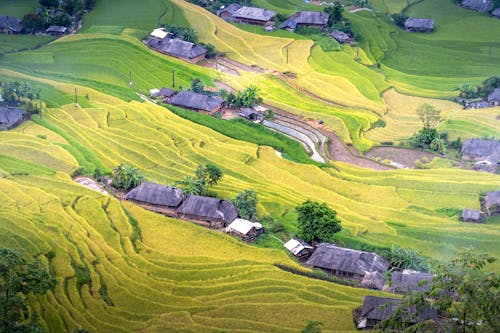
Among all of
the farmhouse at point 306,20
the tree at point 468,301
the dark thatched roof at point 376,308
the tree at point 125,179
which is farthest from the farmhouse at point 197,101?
the tree at point 468,301

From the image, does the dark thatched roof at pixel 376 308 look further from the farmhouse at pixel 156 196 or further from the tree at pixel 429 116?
the tree at pixel 429 116

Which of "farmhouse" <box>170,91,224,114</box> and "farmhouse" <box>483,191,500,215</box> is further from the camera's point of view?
"farmhouse" <box>170,91,224,114</box>

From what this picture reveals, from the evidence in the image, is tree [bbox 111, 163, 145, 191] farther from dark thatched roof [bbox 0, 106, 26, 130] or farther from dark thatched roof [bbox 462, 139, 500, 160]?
dark thatched roof [bbox 462, 139, 500, 160]

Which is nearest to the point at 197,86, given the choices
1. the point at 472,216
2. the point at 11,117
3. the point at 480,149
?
the point at 11,117

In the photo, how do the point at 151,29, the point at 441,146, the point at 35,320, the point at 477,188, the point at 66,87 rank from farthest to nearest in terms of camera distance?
1. the point at 151,29
2. the point at 66,87
3. the point at 441,146
4. the point at 477,188
5. the point at 35,320

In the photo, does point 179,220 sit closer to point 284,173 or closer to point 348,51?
point 284,173

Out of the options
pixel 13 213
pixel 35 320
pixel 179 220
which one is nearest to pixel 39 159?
pixel 13 213

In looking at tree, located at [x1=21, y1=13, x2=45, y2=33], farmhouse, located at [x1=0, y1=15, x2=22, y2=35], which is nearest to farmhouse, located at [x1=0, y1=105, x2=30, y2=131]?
farmhouse, located at [x1=0, y1=15, x2=22, y2=35]
